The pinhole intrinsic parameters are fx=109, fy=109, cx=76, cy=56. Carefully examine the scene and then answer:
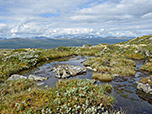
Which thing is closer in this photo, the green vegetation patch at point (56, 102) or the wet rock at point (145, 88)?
the green vegetation patch at point (56, 102)

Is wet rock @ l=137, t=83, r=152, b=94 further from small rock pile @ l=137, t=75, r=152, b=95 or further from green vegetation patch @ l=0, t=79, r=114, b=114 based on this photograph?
green vegetation patch @ l=0, t=79, r=114, b=114

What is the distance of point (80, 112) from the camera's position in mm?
8539

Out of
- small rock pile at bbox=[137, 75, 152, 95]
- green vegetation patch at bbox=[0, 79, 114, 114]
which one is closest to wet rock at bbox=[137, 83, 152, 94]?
small rock pile at bbox=[137, 75, 152, 95]

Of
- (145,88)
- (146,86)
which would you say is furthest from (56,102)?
(146,86)

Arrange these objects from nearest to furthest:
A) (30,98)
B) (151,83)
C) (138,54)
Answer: (30,98) < (151,83) < (138,54)

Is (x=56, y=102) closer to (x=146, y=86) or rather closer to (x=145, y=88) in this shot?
(x=145, y=88)

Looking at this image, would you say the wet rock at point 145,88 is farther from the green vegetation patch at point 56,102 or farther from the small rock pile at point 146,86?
the green vegetation patch at point 56,102

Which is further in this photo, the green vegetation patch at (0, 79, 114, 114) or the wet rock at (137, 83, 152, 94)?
the wet rock at (137, 83, 152, 94)

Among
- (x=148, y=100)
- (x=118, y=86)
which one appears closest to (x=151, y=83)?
(x=148, y=100)

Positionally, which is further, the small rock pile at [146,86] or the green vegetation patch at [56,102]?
the small rock pile at [146,86]

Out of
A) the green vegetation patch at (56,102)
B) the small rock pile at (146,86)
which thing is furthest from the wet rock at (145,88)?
the green vegetation patch at (56,102)

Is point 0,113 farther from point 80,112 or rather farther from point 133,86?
point 133,86

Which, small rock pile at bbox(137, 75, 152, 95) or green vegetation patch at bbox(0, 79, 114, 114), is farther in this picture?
small rock pile at bbox(137, 75, 152, 95)

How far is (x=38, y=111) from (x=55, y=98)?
1.74m
